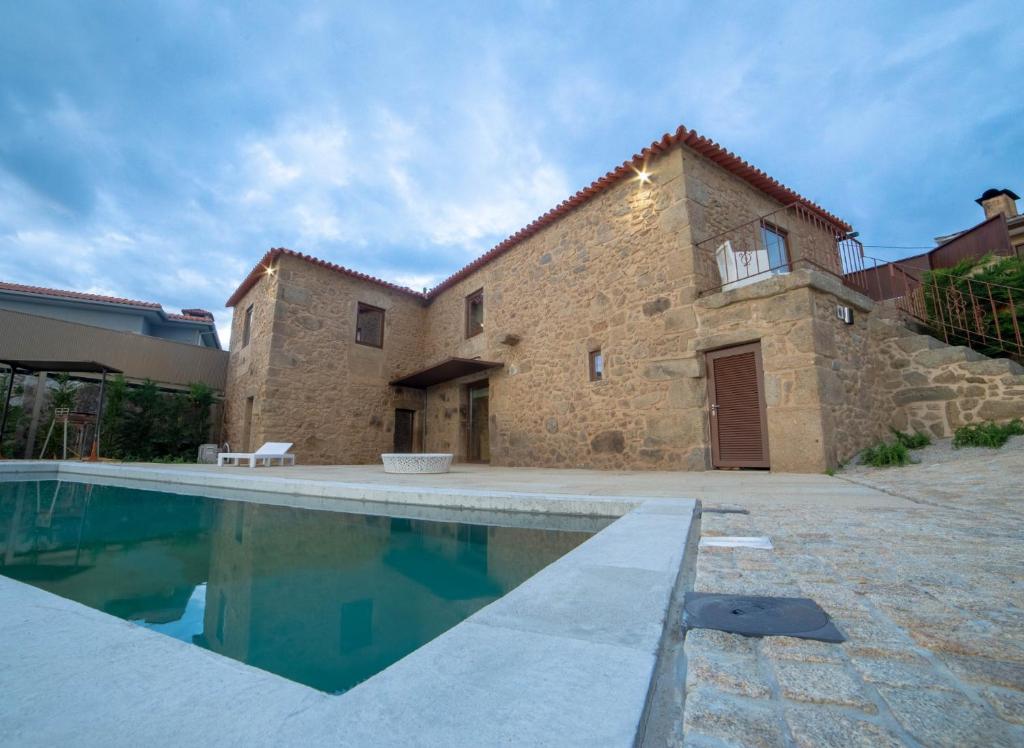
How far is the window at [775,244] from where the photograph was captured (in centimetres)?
789

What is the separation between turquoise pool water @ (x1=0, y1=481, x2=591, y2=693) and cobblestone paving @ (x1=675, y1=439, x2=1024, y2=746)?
3.13ft

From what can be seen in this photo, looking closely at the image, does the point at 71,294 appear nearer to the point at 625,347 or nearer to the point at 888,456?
the point at 625,347

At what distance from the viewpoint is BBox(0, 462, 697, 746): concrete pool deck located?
548 millimetres

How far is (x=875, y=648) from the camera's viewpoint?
92cm

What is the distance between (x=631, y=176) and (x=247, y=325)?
10.4 meters

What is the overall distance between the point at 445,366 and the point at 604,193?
4971mm

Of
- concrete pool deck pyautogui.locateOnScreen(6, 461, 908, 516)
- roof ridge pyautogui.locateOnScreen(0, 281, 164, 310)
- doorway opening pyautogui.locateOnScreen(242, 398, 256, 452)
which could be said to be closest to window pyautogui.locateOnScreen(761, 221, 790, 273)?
concrete pool deck pyautogui.locateOnScreen(6, 461, 908, 516)

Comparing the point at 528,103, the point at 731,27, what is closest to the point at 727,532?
the point at 731,27

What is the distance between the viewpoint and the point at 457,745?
52 cm

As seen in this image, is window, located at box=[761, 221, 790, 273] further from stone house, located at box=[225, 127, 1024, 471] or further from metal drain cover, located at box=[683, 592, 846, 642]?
metal drain cover, located at box=[683, 592, 846, 642]

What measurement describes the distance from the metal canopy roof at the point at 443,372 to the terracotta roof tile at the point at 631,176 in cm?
262

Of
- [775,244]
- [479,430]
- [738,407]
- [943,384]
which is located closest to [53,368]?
[479,430]

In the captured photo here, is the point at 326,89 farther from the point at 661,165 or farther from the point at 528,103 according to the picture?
the point at 661,165

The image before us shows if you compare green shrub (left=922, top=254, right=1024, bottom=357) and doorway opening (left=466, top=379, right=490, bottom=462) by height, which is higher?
green shrub (left=922, top=254, right=1024, bottom=357)
